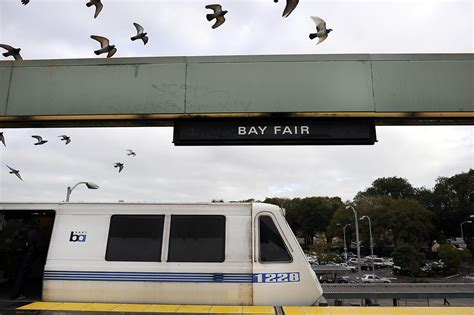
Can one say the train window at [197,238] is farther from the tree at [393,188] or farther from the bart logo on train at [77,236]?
the tree at [393,188]

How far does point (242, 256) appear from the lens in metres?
5.91

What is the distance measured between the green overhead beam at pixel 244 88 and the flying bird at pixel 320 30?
56cm

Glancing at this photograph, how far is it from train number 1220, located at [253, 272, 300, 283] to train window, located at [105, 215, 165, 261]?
171 centimetres

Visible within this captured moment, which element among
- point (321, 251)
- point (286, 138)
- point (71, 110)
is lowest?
point (321, 251)

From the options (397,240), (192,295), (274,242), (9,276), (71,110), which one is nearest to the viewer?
(192,295)

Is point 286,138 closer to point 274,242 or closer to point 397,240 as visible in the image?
point 274,242

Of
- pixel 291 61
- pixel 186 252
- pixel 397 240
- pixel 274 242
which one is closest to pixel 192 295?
pixel 186 252

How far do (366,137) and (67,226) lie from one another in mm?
5778

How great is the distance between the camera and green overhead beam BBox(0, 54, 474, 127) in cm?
646

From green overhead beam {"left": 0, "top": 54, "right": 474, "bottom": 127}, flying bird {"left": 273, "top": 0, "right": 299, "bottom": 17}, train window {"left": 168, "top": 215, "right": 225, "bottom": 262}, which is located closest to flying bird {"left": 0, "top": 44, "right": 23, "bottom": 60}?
green overhead beam {"left": 0, "top": 54, "right": 474, "bottom": 127}

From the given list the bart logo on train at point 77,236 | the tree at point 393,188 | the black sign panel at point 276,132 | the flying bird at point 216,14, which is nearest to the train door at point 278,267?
the black sign panel at point 276,132

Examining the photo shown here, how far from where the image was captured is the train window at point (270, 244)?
19.6 feet

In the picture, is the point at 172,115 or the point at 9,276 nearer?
the point at 172,115

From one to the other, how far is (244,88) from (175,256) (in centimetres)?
325
